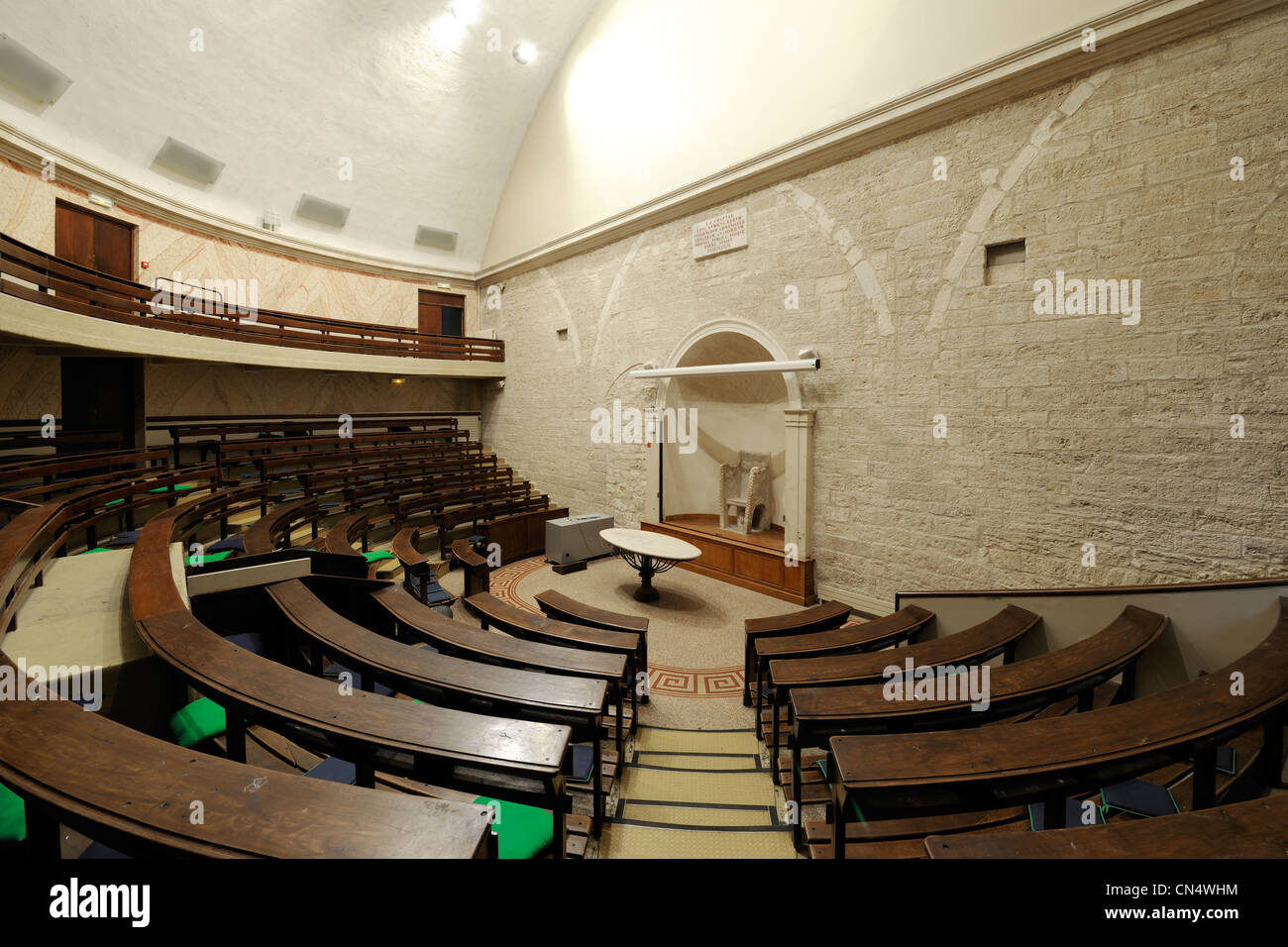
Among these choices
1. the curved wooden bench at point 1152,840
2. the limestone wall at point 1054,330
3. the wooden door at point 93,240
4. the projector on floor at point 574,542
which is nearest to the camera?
the curved wooden bench at point 1152,840

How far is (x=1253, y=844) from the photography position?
1232mm

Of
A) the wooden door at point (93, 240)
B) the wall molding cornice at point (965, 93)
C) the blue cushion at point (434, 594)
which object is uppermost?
the wall molding cornice at point (965, 93)

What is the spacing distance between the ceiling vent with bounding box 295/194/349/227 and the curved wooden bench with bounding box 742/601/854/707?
10.0 meters

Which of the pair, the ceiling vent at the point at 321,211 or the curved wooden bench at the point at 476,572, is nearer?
the curved wooden bench at the point at 476,572

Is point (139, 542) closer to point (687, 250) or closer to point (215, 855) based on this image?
point (215, 855)

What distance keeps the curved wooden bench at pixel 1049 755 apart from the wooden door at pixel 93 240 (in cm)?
963

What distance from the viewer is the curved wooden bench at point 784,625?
3775mm

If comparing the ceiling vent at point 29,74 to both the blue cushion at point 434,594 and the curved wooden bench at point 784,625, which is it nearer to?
the blue cushion at point 434,594

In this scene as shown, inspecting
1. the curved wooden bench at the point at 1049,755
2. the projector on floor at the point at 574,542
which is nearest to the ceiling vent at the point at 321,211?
the projector on floor at the point at 574,542

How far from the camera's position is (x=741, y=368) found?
250 inches

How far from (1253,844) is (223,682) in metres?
2.74
